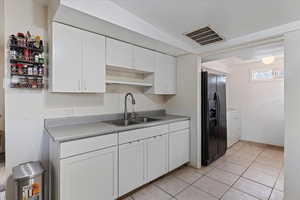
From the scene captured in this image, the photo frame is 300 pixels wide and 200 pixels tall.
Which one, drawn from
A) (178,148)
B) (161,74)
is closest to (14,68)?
(161,74)

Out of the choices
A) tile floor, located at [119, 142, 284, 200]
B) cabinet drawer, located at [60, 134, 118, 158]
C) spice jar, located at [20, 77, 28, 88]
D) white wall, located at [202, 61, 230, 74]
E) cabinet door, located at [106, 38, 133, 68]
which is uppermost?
white wall, located at [202, 61, 230, 74]

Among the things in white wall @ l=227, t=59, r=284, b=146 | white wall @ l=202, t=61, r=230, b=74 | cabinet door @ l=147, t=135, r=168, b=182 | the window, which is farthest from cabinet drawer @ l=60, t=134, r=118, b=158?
the window

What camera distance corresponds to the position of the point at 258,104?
413cm

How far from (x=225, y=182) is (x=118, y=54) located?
2.52 meters

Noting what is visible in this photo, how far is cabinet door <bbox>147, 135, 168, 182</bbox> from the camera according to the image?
212cm

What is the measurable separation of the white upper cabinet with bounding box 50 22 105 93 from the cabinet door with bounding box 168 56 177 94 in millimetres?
1385

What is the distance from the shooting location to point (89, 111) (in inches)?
86.0

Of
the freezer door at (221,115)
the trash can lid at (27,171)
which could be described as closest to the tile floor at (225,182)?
the freezer door at (221,115)

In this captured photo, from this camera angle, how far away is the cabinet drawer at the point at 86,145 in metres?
1.41

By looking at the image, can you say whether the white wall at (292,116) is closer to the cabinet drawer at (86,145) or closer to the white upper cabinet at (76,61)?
the cabinet drawer at (86,145)

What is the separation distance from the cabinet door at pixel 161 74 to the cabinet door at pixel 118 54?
0.60m

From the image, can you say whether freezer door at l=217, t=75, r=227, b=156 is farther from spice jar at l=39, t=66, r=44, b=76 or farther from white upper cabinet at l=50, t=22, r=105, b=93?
spice jar at l=39, t=66, r=44, b=76

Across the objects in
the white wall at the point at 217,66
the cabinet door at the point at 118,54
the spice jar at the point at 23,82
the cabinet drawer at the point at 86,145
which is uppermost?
the white wall at the point at 217,66

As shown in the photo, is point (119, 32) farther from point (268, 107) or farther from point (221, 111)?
point (268, 107)
